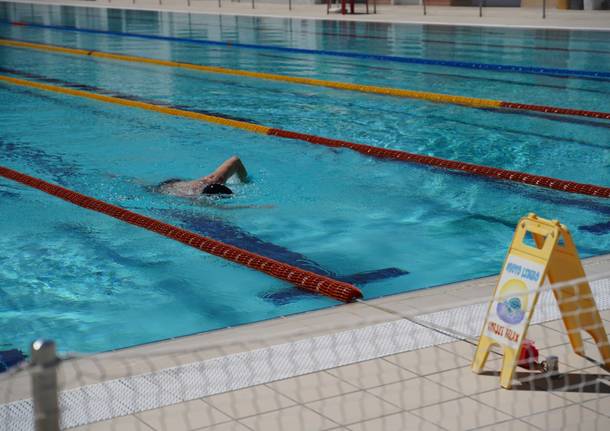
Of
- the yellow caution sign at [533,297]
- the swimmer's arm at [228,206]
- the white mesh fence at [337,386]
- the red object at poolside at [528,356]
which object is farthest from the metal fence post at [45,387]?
the swimmer's arm at [228,206]

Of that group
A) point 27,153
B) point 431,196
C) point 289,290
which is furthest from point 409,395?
point 27,153

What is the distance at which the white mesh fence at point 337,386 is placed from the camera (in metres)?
3.12

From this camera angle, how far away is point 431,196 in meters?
6.99

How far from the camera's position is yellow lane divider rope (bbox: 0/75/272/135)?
9591mm

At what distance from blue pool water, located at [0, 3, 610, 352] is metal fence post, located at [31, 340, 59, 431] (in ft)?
9.06

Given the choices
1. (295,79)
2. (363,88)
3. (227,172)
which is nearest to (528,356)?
(227,172)

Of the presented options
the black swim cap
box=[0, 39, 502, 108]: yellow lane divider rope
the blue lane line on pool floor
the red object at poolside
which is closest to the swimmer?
the black swim cap

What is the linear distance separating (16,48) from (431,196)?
1214 cm

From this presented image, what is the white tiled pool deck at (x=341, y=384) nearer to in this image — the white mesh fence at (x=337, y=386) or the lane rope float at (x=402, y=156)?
the white mesh fence at (x=337, y=386)

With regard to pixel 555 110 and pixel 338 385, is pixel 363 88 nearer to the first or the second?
pixel 555 110

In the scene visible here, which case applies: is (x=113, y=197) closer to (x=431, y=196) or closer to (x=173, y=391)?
(x=431, y=196)

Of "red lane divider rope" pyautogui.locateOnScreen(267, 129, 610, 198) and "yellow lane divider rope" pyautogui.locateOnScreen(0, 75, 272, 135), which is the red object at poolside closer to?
"red lane divider rope" pyautogui.locateOnScreen(267, 129, 610, 198)

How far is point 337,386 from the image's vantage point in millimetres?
3393

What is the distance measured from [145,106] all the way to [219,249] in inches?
225
